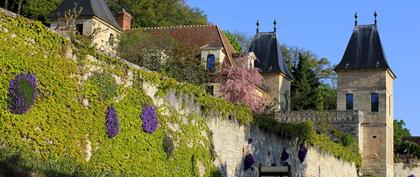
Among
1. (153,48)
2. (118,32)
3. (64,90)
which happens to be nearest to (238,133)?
(64,90)

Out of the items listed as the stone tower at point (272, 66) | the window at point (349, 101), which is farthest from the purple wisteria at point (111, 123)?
the window at point (349, 101)

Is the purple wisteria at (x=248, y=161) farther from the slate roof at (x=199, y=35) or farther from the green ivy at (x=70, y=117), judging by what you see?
the slate roof at (x=199, y=35)

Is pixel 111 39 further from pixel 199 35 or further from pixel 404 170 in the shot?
pixel 404 170

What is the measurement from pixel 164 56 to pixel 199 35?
443 inches

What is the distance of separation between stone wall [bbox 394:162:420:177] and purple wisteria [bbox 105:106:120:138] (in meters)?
38.4

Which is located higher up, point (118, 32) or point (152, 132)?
point (118, 32)

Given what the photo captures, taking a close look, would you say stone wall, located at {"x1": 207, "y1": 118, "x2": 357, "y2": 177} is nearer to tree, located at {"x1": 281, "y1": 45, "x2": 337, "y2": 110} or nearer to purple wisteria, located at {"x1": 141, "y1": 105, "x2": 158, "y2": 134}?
purple wisteria, located at {"x1": 141, "y1": 105, "x2": 158, "y2": 134}

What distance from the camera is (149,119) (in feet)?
58.7

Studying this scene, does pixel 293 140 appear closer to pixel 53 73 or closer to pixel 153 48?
pixel 153 48

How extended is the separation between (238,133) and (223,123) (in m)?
1.18

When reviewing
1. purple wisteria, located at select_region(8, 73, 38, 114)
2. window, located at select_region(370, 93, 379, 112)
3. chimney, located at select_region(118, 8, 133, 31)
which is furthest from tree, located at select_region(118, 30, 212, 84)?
window, located at select_region(370, 93, 379, 112)

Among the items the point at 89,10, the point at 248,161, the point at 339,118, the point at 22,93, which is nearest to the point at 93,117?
the point at 22,93

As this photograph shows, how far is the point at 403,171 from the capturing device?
52125 mm

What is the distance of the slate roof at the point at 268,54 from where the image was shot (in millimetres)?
49906
